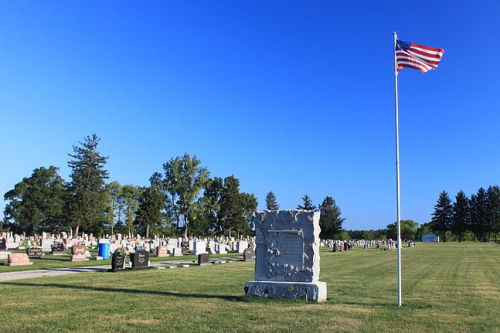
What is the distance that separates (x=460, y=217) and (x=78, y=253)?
130 m

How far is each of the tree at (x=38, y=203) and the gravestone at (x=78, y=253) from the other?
6994cm

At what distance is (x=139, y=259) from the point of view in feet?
78.9

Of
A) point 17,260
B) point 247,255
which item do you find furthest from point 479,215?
point 17,260

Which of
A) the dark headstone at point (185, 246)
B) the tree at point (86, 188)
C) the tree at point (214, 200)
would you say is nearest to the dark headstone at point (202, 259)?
the dark headstone at point (185, 246)

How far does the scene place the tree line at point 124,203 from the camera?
274ft

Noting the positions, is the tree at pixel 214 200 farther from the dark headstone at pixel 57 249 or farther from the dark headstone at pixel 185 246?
the dark headstone at pixel 57 249

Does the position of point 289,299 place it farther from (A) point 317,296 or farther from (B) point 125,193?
(B) point 125,193

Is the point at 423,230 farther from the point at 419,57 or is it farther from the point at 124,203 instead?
the point at 419,57

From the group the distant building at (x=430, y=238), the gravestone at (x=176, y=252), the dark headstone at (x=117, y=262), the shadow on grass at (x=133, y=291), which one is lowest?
the distant building at (x=430, y=238)

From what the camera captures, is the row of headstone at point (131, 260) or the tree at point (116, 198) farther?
the tree at point (116, 198)

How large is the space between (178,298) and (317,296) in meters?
3.69

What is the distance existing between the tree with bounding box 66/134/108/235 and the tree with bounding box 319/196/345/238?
71090mm

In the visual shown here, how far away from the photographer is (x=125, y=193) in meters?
109

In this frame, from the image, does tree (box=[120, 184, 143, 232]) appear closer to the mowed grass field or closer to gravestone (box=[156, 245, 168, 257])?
gravestone (box=[156, 245, 168, 257])
